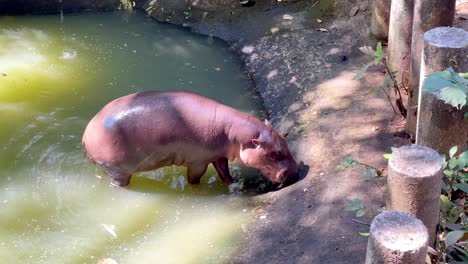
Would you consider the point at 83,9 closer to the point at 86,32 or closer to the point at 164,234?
the point at 86,32

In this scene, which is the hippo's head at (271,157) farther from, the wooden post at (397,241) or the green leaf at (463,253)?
the wooden post at (397,241)

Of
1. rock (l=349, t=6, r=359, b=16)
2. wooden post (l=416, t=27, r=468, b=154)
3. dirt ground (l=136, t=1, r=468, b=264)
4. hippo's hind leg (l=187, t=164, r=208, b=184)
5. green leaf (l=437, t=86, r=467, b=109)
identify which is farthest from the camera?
rock (l=349, t=6, r=359, b=16)

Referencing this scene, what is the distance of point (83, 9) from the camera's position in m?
9.80

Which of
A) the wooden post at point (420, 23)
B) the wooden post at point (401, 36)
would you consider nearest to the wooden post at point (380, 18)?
the wooden post at point (401, 36)

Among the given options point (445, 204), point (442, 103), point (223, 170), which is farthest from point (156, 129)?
point (445, 204)

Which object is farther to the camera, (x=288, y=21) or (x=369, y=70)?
(x=288, y=21)

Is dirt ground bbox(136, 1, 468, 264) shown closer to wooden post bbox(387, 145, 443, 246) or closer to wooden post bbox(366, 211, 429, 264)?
wooden post bbox(387, 145, 443, 246)

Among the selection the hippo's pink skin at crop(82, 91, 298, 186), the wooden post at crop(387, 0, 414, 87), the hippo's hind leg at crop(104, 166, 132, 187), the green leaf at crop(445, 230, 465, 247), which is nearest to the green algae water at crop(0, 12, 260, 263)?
the hippo's hind leg at crop(104, 166, 132, 187)

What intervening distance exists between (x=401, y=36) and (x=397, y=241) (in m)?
3.41

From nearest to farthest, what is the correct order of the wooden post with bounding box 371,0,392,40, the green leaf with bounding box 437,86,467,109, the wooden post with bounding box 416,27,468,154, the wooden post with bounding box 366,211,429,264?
1. the wooden post with bounding box 366,211,429,264
2. the green leaf with bounding box 437,86,467,109
3. the wooden post with bounding box 416,27,468,154
4. the wooden post with bounding box 371,0,392,40

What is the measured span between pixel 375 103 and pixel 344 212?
1689 mm

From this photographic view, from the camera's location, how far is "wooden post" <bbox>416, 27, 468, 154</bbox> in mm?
4195

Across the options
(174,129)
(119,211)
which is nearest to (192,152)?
(174,129)

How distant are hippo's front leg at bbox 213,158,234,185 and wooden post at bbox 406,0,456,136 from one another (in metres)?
1.68
